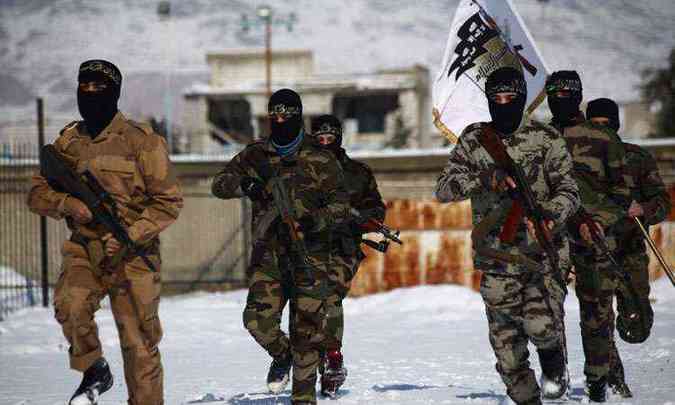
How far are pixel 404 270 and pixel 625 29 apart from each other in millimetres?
141794

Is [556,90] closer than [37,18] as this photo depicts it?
Yes

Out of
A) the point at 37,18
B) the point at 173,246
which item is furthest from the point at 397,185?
the point at 37,18

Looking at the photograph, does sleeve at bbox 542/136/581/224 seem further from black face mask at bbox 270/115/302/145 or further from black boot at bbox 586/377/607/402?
black face mask at bbox 270/115/302/145

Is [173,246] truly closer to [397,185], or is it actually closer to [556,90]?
[397,185]

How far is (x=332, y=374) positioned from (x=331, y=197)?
4.56ft

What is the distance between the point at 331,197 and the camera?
247 inches

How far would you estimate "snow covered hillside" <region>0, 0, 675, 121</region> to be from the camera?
126312mm

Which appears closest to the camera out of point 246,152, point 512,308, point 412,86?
point 512,308

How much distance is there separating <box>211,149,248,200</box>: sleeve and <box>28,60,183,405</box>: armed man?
1.07 metres

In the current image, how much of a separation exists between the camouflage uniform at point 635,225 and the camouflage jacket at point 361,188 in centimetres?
231

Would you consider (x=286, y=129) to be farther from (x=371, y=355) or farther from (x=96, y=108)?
(x=371, y=355)

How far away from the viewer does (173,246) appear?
23.0 meters

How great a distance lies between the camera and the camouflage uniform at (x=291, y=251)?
6.04 meters

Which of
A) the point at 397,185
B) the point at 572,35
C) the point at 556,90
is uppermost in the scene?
the point at 572,35
